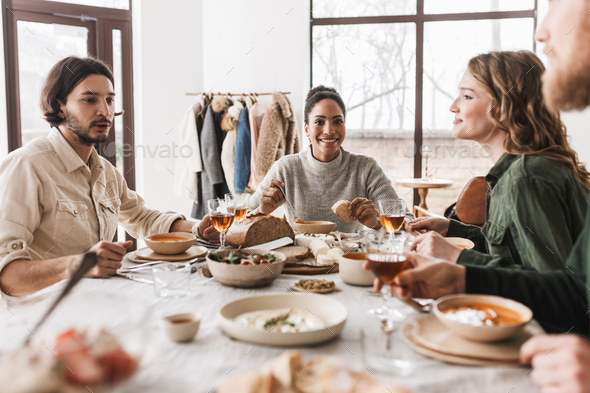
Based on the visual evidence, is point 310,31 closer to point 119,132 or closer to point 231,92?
point 231,92

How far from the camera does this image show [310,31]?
4.84 meters

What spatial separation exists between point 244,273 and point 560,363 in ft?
A: 2.49

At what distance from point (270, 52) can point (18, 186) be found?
302 centimetres

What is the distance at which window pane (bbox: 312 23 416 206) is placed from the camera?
4.79 metres

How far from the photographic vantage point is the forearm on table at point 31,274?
146 cm

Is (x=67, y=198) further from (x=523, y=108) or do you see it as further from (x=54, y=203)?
(x=523, y=108)

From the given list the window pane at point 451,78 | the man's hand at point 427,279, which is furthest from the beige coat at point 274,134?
the man's hand at point 427,279

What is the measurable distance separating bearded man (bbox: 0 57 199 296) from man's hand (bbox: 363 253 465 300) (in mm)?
826

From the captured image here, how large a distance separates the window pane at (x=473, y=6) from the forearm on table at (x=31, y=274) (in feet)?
14.5

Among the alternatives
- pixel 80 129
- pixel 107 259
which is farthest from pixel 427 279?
pixel 80 129

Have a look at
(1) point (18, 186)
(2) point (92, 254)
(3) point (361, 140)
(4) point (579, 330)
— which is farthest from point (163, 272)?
(3) point (361, 140)

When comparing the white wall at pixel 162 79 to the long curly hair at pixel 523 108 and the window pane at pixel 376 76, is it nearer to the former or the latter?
the window pane at pixel 376 76

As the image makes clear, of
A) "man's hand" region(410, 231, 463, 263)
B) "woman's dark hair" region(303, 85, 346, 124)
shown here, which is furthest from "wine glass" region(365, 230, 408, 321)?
"woman's dark hair" region(303, 85, 346, 124)

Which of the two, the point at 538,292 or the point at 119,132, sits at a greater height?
the point at 119,132
